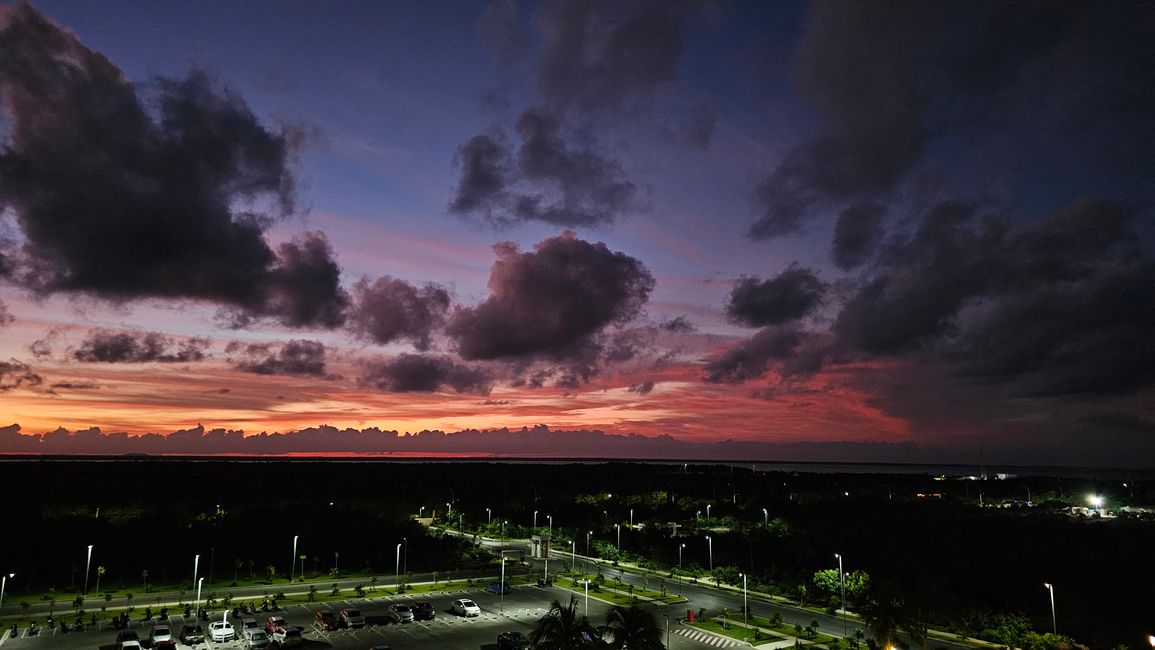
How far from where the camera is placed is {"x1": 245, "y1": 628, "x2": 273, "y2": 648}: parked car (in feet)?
178

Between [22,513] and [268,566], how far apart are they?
77672 millimetres

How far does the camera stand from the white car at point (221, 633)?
55.2 meters

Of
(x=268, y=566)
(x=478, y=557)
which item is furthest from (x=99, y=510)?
(x=478, y=557)

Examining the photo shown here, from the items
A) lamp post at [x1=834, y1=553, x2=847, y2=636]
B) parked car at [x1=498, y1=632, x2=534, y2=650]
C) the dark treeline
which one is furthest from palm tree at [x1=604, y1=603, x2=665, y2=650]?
lamp post at [x1=834, y1=553, x2=847, y2=636]

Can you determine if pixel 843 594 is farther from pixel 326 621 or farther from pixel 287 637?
pixel 287 637

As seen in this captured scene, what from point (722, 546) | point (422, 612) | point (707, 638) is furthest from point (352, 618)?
point (722, 546)

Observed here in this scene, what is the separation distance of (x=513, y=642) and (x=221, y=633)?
79.1 ft

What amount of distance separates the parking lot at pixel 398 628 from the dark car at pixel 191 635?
Result: 1.84 feet

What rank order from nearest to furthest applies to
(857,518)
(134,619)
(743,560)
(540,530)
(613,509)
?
1. (134,619)
2. (743,560)
3. (540,530)
4. (857,518)
5. (613,509)

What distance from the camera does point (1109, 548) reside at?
102000 millimetres

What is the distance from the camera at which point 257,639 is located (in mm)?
54781

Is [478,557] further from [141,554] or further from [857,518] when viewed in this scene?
[857,518]

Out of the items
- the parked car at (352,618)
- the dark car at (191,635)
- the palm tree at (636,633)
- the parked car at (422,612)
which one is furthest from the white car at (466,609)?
the palm tree at (636,633)

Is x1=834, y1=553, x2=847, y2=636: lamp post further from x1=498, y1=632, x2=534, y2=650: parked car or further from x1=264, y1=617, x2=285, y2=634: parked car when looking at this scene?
x1=264, y1=617, x2=285, y2=634: parked car
